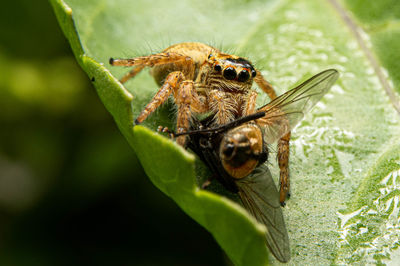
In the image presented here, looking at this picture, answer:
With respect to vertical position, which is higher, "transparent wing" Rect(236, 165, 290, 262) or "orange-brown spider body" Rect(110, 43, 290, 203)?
"orange-brown spider body" Rect(110, 43, 290, 203)

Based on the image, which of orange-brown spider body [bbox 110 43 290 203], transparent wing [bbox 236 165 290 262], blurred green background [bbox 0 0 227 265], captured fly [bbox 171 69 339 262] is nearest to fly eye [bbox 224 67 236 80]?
orange-brown spider body [bbox 110 43 290 203]

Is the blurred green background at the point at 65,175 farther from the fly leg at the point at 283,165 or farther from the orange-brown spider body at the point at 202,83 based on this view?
the fly leg at the point at 283,165

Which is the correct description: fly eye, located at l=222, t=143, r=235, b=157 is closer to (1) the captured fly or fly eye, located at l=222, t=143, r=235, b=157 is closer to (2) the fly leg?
(1) the captured fly

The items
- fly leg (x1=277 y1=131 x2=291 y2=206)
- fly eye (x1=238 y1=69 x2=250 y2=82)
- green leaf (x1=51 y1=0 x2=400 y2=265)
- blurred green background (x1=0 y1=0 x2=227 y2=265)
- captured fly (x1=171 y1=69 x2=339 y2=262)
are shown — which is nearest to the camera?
green leaf (x1=51 y1=0 x2=400 y2=265)

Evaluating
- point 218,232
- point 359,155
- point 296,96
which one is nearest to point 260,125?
point 296,96

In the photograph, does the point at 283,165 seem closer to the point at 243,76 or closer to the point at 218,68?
the point at 243,76

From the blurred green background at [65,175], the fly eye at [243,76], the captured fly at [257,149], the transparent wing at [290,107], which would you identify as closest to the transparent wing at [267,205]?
the captured fly at [257,149]
